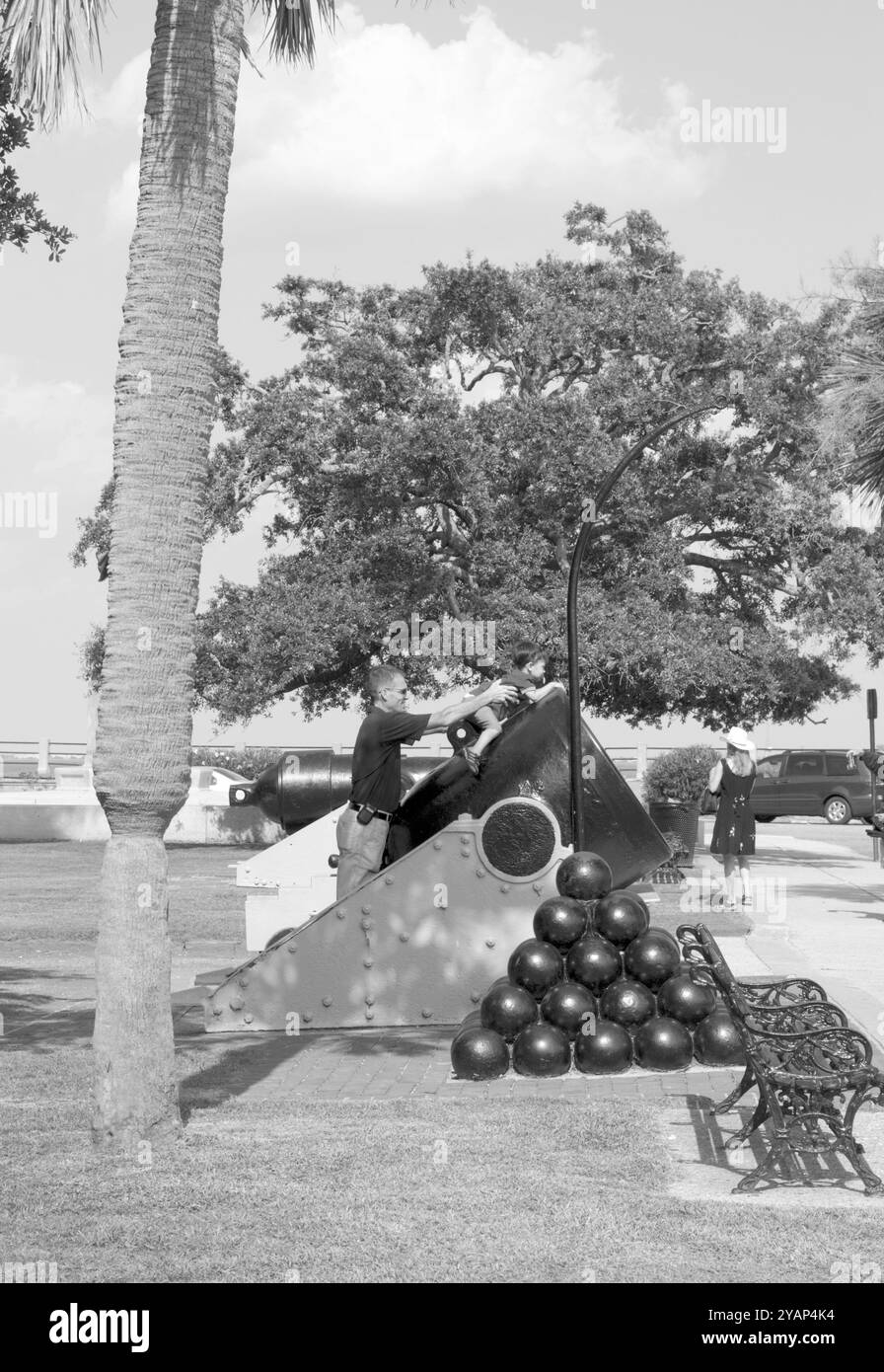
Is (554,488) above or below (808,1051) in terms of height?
above

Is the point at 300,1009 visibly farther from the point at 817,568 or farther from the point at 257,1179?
the point at 817,568

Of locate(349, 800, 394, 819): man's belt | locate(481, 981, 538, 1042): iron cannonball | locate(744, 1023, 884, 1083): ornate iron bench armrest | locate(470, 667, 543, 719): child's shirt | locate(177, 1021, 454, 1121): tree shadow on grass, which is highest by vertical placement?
locate(470, 667, 543, 719): child's shirt

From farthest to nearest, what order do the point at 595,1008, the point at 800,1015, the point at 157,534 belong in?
the point at 595,1008 < the point at 800,1015 < the point at 157,534

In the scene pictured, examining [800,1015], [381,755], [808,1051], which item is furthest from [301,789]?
[808,1051]

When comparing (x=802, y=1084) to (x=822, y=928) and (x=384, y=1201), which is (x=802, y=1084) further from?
(x=822, y=928)

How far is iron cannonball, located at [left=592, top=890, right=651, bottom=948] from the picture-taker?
314 inches

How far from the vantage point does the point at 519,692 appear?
32.4 ft

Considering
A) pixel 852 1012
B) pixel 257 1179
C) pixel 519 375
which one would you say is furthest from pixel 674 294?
pixel 257 1179

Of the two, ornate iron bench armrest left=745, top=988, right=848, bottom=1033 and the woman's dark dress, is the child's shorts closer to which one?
ornate iron bench armrest left=745, top=988, right=848, bottom=1033

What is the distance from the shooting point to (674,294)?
25.2 metres

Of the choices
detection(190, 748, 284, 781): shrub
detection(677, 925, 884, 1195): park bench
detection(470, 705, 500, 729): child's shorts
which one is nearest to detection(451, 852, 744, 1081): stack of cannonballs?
detection(677, 925, 884, 1195): park bench

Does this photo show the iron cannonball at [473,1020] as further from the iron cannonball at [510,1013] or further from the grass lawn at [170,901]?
the grass lawn at [170,901]

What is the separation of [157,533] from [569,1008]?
10.0ft

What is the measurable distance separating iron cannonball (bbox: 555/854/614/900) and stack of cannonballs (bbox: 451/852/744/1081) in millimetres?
140
